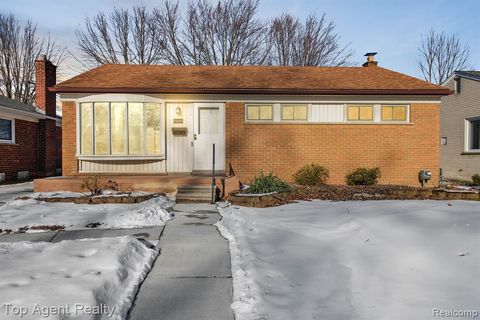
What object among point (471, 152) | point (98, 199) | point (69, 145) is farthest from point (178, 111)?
point (471, 152)

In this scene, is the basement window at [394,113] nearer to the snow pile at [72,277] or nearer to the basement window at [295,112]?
the basement window at [295,112]

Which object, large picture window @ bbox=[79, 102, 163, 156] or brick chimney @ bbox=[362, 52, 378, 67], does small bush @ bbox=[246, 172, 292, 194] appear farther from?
brick chimney @ bbox=[362, 52, 378, 67]

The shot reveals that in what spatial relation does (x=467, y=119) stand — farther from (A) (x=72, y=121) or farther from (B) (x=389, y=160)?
(A) (x=72, y=121)

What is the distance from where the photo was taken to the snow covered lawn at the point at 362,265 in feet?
9.78

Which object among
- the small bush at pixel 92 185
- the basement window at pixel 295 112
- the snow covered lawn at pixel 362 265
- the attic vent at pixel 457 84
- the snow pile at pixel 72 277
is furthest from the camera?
the attic vent at pixel 457 84

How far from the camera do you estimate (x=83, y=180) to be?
9.17 meters

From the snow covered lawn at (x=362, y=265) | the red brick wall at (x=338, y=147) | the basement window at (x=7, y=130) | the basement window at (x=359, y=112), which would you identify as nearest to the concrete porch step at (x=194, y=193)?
the red brick wall at (x=338, y=147)

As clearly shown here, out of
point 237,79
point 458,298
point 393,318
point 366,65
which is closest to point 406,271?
point 458,298

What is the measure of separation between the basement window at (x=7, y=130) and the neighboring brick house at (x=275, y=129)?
230 inches

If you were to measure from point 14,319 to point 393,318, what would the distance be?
3.21 meters

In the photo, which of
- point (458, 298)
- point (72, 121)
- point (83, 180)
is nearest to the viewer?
point (458, 298)

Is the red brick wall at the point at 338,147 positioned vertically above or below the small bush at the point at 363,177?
above

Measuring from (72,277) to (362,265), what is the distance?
129 inches

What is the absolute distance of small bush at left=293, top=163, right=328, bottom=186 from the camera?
1068cm
